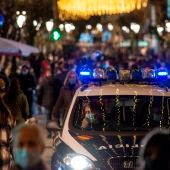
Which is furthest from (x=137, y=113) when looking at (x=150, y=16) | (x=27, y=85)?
(x=150, y=16)

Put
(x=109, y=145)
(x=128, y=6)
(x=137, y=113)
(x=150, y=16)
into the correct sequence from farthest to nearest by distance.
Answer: (x=150, y=16)
(x=128, y=6)
(x=137, y=113)
(x=109, y=145)

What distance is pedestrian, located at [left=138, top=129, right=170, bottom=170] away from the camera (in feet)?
18.2

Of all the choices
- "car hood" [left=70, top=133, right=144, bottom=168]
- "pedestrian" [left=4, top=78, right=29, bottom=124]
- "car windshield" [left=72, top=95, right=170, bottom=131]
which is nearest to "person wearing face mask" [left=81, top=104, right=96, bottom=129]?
"car windshield" [left=72, top=95, right=170, bottom=131]

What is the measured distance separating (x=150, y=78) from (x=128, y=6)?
2807cm

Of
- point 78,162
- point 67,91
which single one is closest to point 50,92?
point 67,91

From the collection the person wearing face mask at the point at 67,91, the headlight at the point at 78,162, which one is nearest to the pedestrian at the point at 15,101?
the headlight at the point at 78,162

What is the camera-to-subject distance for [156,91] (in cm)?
938

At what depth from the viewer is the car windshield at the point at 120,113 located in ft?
29.5

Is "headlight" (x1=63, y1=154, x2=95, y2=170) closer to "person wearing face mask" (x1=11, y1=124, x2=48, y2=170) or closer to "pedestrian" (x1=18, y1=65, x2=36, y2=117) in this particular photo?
"person wearing face mask" (x1=11, y1=124, x2=48, y2=170)

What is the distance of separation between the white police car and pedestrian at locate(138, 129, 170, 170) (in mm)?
2354

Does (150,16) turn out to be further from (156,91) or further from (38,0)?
(156,91)

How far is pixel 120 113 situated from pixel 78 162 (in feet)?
4.27

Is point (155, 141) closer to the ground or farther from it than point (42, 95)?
farther from it

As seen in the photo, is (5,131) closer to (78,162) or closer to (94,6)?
(78,162)
